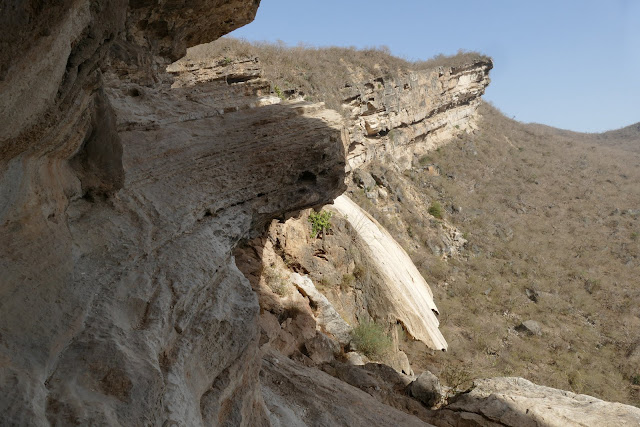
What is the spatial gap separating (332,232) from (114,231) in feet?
21.1

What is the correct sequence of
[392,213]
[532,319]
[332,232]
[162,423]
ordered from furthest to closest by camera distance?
[392,213], [532,319], [332,232], [162,423]

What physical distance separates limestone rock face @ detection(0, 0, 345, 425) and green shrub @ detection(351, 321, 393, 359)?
130 inches

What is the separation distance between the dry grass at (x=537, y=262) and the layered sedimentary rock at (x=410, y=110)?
1.34 metres

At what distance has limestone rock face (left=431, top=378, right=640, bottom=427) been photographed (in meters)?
5.24

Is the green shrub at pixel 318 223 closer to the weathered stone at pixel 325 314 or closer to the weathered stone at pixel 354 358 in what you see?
the weathered stone at pixel 325 314

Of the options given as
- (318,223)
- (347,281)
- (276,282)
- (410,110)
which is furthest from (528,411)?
(410,110)

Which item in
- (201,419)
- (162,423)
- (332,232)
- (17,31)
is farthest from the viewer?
(332,232)

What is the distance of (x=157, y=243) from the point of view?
126 inches

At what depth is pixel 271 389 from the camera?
A: 14.0 feet

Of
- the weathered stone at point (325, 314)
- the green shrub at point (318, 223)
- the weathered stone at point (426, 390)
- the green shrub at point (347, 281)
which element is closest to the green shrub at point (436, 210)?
the green shrub at point (318, 223)

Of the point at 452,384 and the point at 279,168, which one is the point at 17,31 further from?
the point at 452,384

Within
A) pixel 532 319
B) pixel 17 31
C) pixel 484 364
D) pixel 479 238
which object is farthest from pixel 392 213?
pixel 17 31

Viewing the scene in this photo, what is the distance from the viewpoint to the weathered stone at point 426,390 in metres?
5.85

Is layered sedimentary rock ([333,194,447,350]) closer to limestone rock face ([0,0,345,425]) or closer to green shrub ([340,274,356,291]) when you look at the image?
green shrub ([340,274,356,291])
